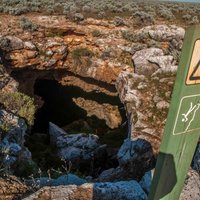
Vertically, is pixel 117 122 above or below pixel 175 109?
below

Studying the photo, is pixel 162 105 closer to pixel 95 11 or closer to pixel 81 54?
pixel 81 54

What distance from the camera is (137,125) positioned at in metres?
13.2

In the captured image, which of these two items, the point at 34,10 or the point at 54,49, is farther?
the point at 34,10

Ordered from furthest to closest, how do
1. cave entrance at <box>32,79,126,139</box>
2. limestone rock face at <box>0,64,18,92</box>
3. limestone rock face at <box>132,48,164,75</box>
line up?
cave entrance at <box>32,79,126,139</box> → limestone rock face at <box>132,48,164,75</box> → limestone rock face at <box>0,64,18,92</box>

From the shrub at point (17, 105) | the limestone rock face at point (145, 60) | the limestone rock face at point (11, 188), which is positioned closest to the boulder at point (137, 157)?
the shrub at point (17, 105)

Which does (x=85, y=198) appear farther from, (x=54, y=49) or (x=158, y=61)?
(x=54, y=49)

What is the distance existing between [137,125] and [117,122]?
8077 millimetres

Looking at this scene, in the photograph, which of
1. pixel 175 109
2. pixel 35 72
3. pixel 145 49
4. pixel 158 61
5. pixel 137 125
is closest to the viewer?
pixel 175 109

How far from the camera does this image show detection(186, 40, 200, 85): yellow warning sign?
7.80ft

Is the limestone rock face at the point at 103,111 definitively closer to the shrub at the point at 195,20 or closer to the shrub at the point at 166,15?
the shrub at the point at 166,15

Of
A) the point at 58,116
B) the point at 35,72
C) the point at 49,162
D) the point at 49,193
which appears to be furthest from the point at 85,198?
the point at 58,116

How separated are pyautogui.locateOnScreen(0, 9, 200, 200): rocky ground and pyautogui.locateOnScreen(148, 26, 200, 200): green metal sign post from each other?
292 inches

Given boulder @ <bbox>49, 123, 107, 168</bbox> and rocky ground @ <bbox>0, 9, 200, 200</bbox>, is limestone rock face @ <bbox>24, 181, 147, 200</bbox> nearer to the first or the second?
rocky ground @ <bbox>0, 9, 200, 200</bbox>

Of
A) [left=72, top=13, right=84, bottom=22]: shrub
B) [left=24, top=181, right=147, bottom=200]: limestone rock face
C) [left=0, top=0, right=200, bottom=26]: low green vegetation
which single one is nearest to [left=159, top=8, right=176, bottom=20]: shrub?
[left=0, top=0, right=200, bottom=26]: low green vegetation
